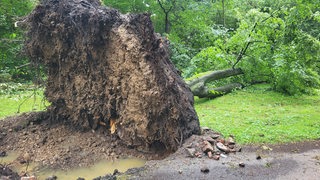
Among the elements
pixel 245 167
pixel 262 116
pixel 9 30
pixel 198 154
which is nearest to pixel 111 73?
pixel 198 154

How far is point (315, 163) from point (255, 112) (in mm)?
4778

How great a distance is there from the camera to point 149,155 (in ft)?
26.1

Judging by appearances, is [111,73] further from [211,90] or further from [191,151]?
[211,90]

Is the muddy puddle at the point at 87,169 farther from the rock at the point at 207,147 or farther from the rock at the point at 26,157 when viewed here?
the rock at the point at 207,147

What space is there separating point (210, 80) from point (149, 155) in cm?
802

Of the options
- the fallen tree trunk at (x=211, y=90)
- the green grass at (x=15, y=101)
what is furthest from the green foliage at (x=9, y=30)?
the fallen tree trunk at (x=211, y=90)

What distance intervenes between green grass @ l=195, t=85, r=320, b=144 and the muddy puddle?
112 inches

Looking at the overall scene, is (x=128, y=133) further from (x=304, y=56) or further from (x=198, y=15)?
(x=198, y=15)

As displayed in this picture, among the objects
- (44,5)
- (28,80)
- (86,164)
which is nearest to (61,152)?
(86,164)

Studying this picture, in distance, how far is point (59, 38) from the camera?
28.8 ft

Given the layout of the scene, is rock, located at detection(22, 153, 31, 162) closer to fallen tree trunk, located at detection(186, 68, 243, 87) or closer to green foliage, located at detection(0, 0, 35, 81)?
fallen tree trunk, located at detection(186, 68, 243, 87)

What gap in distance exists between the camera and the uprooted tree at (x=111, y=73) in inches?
308

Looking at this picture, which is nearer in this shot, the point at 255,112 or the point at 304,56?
the point at 255,112

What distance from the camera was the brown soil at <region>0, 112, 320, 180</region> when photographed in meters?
6.60
